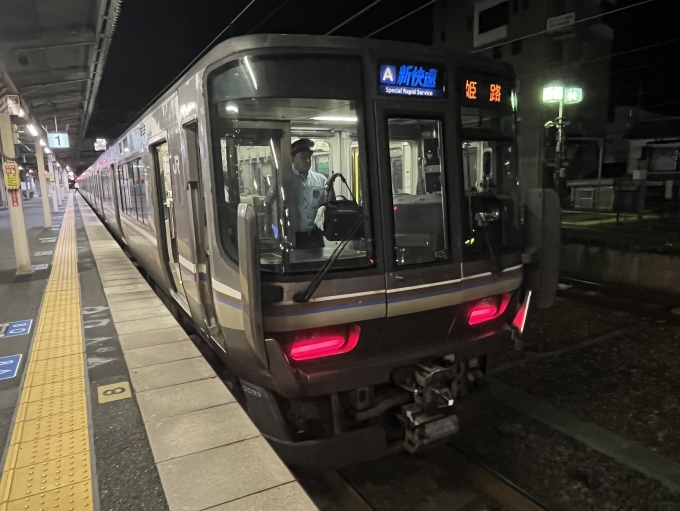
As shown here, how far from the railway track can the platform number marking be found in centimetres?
147

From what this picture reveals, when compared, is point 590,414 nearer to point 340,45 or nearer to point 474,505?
point 474,505

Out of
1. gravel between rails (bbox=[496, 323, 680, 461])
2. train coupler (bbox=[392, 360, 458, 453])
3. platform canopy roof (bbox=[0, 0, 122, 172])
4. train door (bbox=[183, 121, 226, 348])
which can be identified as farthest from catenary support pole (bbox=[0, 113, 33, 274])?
gravel between rails (bbox=[496, 323, 680, 461])

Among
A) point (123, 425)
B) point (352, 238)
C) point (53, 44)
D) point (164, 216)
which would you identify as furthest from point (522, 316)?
point (53, 44)

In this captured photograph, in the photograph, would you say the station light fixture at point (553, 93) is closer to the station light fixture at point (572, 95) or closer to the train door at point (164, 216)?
the station light fixture at point (572, 95)

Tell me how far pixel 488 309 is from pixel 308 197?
5.47 ft

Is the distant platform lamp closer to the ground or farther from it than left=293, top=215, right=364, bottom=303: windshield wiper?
farther from it

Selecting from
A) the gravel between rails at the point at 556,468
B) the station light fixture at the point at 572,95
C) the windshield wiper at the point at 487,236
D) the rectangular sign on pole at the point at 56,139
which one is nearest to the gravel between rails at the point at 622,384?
the gravel between rails at the point at 556,468

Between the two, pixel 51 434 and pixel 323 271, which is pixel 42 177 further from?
pixel 323 271

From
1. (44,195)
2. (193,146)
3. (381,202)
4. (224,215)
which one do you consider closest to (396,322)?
(381,202)

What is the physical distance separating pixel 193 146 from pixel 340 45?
1.40 metres

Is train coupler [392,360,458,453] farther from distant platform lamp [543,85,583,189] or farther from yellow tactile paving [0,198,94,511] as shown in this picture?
distant platform lamp [543,85,583,189]

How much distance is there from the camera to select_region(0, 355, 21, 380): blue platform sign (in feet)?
15.3

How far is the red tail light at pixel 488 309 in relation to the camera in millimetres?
3621

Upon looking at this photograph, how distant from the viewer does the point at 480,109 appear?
346cm
